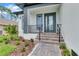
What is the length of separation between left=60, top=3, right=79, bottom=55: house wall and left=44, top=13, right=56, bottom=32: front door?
0.17 m

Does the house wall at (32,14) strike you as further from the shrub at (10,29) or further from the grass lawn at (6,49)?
the grass lawn at (6,49)

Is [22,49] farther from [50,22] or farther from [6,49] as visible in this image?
[50,22]

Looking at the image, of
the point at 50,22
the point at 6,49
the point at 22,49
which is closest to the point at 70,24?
the point at 50,22

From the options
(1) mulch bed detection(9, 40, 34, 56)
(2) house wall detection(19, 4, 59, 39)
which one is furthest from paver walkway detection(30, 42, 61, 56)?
(2) house wall detection(19, 4, 59, 39)

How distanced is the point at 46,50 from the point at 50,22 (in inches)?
26.8

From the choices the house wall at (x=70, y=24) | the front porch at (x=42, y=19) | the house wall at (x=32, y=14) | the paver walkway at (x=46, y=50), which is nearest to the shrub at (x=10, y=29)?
the house wall at (x=32, y=14)

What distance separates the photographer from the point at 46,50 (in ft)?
9.70

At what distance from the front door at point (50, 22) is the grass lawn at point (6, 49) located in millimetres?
790

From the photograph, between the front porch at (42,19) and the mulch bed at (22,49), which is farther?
the front porch at (42,19)

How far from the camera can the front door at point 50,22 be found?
10.5ft

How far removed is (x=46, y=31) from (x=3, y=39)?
88 cm

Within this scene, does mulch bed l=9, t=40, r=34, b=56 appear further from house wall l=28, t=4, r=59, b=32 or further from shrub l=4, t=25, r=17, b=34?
house wall l=28, t=4, r=59, b=32

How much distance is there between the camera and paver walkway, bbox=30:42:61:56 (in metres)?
2.93

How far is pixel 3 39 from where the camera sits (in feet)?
9.73
